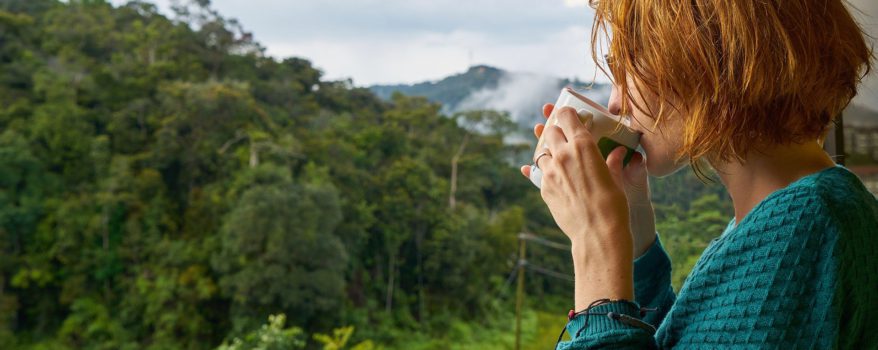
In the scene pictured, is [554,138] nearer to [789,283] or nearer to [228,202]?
[789,283]

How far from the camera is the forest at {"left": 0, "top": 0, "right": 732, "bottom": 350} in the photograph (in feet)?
24.7

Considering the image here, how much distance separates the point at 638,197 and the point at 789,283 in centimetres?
19

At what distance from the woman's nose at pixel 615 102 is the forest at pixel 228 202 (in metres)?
6.58

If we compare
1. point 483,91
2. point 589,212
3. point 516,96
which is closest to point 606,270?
point 589,212

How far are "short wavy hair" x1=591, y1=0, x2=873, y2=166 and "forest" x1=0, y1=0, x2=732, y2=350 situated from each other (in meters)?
6.64

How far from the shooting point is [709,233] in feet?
4.40

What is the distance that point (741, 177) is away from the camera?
368mm

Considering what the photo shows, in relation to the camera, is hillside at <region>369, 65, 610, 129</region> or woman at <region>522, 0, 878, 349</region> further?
hillside at <region>369, 65, 610, 129</region>

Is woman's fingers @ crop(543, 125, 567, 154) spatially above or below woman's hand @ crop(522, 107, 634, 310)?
above

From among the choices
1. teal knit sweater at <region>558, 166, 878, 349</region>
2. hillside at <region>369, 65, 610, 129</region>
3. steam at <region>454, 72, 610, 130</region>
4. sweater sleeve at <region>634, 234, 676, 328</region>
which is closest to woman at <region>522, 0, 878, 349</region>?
teal knit sweater at <region>558, 166, 878, 349</region>

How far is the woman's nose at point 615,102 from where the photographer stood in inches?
15.9

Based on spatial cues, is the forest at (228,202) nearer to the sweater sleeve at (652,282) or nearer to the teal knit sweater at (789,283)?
A: the sweater sleeve at (652,282)

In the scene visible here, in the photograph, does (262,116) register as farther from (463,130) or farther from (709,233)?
(709,233)

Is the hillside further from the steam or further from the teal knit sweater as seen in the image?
the teal knit sweater
